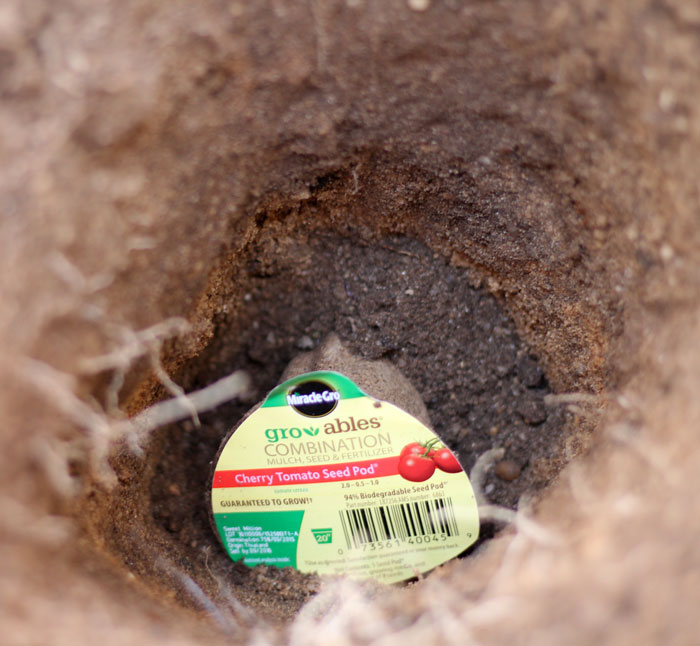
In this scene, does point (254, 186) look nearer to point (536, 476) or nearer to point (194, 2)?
point (194, 2)

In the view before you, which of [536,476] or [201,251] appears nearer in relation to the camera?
[201,251]

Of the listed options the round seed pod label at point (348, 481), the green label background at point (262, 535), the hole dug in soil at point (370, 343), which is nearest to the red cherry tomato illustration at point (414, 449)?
the round seed pod label at point (348, 481)

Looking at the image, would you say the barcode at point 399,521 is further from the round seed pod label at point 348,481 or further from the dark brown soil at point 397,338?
the dark brown soil at point 397,338

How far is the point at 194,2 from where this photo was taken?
Result: 0.87m

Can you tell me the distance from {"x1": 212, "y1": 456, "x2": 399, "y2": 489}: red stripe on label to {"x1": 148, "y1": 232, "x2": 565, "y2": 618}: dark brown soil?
0.12m

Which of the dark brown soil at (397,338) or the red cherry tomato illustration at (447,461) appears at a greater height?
the dark brown soil at (397,338)

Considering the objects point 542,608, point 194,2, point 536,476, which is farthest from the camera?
point 536,476

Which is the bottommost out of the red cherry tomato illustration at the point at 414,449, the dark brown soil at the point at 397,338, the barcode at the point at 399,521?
the barcode at the point at 399,521

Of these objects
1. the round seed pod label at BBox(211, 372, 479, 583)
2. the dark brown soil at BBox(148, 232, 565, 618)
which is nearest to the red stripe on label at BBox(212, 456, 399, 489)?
the round seed pod label at BBox(211, 372, 479, 583)

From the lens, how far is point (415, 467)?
46.8 inches

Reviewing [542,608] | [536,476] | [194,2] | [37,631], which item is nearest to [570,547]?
[542,608]

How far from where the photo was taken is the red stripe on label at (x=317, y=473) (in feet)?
3.91

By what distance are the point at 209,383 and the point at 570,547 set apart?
30.0 inches

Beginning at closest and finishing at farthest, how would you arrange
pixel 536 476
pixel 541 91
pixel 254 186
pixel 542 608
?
pixel 542 608 → pixel 541 91 → pixel 254 186 → pixel 536 476
